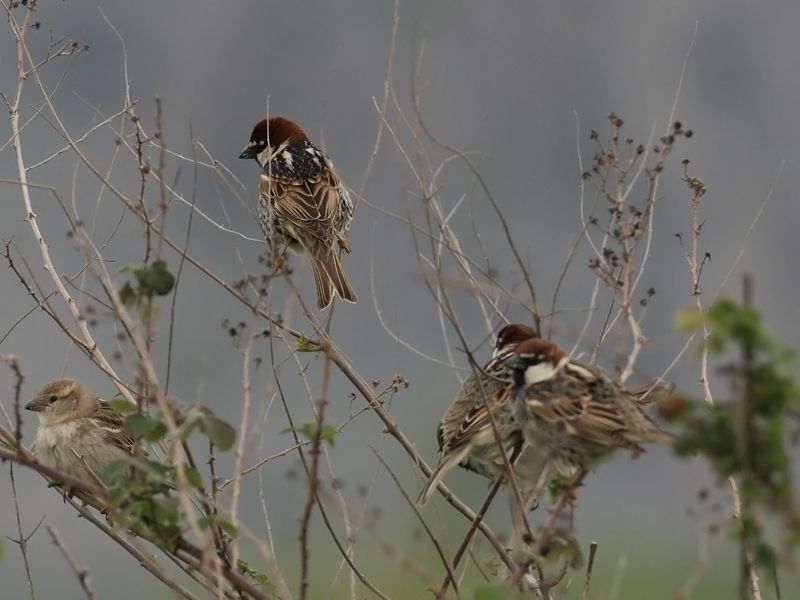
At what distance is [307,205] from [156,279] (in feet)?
14.3

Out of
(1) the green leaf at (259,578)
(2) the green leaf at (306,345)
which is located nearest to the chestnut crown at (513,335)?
(2) the green leaf at (306,345)

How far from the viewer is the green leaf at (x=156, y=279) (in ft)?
12.1

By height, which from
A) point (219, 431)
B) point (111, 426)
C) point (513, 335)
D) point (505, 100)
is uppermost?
point (505, 100)

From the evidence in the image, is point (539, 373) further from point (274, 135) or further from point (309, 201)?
point (274, 135)

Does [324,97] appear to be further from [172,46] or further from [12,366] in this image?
[172,46]

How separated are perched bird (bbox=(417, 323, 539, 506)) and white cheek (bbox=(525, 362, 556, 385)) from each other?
20 cm

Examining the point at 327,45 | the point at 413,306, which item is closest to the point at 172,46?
the point at 327,45

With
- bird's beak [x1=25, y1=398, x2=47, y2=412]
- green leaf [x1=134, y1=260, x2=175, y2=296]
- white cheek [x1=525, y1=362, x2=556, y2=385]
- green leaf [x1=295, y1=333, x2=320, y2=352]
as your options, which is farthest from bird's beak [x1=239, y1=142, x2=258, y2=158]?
green leaf [x1=134, y1=260, x2=175, y2=296]

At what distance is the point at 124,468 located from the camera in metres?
3.67

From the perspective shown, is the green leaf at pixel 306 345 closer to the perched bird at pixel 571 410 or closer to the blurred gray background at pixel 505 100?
the perched bird at pixel 571 410

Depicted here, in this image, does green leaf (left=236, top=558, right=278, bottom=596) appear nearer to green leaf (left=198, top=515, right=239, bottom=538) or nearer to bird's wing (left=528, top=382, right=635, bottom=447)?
green leaf (left=198, top=515, right=239, bottom=538)

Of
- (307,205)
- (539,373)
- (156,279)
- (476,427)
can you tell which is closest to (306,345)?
(476,427)

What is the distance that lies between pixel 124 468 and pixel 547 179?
81.0m

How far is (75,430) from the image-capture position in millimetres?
7086
